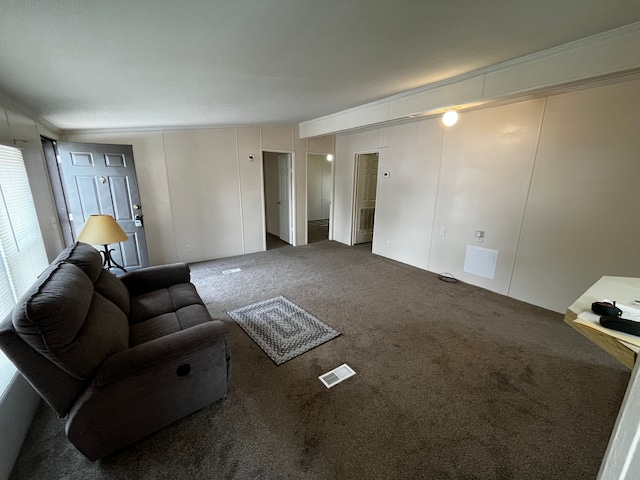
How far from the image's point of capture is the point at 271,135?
16.1ft

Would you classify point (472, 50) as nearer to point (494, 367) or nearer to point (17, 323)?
point (494, 367)

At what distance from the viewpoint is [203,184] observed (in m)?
4.46

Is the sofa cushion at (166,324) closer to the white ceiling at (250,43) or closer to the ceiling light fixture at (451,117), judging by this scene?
the white ceiling at (250,43)

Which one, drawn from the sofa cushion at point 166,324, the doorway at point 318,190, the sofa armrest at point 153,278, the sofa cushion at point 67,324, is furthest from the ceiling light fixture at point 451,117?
the doorway at point 318,190

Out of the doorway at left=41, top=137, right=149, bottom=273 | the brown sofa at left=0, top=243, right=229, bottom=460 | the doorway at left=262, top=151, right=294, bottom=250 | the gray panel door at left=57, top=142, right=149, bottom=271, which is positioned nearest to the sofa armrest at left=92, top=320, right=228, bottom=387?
the brown sofa at left=0, top=243, right=229, bottom=460

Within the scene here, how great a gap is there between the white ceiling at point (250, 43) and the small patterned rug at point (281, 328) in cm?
231

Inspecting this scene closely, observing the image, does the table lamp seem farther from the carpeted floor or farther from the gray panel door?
the carpeted floor

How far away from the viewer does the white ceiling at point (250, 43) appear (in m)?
1.28

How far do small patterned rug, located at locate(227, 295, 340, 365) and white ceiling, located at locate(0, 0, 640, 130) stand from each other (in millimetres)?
2310

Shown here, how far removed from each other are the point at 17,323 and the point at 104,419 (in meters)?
0.65

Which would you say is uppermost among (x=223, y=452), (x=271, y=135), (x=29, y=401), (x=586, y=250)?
(x=271, y=135)

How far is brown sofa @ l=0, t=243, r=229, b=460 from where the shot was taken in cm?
116

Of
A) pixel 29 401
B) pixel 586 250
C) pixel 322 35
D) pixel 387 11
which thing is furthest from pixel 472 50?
pixel 29 401

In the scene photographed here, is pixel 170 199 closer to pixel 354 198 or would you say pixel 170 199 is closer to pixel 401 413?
pixel 354 198
